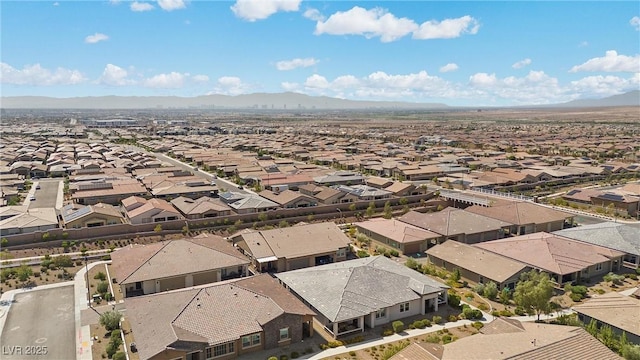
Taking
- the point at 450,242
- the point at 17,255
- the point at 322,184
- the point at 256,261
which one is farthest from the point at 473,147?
the point at 17,255

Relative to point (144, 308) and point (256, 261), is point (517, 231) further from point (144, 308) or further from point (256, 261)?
point (144, 308)

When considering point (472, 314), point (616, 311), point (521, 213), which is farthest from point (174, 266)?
point (521, 213)

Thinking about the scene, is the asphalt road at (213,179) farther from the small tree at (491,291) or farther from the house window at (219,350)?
the house window at (219,350)

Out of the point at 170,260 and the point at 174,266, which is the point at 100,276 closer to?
the point at 170,260

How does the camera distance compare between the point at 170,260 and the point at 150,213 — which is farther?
the point at 150,213

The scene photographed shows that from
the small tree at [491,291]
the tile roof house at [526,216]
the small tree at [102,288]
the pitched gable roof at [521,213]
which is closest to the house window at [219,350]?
the small tree at [102,288]
